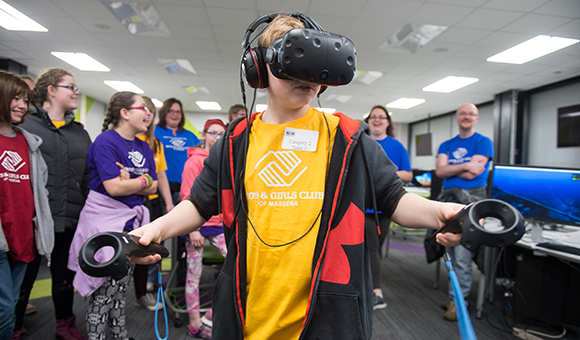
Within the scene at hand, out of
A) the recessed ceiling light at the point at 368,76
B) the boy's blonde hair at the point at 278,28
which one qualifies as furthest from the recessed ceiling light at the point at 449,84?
the boy's blonde hair at the point at 278,28

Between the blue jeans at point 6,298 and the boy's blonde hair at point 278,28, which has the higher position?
the boy's blonde hair at point 278,28

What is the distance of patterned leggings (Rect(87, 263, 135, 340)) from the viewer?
1460 millimetres

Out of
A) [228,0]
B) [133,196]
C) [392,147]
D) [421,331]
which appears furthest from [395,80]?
[133,196]

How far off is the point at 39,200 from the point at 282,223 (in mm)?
1543

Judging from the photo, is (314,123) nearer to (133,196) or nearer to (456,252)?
(133,196)

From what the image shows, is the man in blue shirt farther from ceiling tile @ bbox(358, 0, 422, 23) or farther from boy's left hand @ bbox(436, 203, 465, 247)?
boy's left hand @ bbox(436, 203, 465, 247)

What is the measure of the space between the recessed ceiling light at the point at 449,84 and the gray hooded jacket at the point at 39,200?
7.08 metres

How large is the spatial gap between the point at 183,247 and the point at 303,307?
1.93 m

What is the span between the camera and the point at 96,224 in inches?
60.0

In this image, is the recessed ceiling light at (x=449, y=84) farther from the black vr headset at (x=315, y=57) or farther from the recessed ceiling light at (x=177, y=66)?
the black vr headset at (x=315, y=57)

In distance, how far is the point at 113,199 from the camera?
5.22 ft

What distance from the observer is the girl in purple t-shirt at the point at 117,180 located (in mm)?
1485

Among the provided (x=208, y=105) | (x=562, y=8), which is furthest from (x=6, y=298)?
(x=208, y=105)

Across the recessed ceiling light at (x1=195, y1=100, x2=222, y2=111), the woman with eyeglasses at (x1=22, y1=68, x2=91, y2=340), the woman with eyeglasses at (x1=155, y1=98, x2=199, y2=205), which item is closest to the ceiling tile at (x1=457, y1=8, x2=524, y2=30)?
the woman with eyeglasses at (x1=155, y1=98, x2=199, y2=205)
